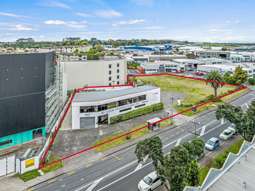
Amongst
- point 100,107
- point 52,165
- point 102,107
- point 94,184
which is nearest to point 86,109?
point 100,107

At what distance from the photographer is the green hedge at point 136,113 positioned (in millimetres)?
38672

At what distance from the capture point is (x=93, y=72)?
195 ft

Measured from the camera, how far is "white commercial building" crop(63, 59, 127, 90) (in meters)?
57.2

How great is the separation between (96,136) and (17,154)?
35.0ft

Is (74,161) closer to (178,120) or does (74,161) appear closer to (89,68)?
(178,120)

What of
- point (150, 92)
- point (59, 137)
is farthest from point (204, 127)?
point (59, 137)

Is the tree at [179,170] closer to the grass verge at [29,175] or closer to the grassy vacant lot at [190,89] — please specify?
the grass verge at [29,175]

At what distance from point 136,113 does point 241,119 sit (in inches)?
753

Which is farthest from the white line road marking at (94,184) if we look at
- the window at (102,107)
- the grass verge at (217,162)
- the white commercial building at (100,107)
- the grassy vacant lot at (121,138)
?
the window at (102,107)

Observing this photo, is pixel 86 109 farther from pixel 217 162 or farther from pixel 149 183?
pixel 217 162

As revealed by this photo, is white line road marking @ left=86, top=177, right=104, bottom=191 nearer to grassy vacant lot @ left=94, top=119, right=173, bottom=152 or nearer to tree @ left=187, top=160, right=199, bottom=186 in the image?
grassy vacant lot @ left=94, top=119, right=173, bottom=152

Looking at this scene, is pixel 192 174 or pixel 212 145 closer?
pixel 192 174

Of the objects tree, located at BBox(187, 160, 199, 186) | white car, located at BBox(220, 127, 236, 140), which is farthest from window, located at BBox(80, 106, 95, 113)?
tree, located at BBox(187, 160, 199, 186)

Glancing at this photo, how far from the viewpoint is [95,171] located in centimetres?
2419
